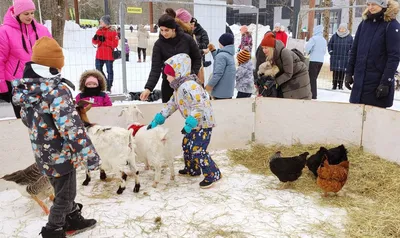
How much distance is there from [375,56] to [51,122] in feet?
12.4

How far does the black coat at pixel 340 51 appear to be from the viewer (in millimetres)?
9539

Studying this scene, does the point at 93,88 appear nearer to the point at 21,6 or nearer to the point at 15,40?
the point at 15,40

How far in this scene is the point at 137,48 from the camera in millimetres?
12562

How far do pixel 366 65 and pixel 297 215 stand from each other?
2.23 metres

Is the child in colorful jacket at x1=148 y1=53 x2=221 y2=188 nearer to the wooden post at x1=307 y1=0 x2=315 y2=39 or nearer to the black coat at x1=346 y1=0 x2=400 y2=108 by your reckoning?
the black coat at x1=346 y1=0 x2=400 y2=108

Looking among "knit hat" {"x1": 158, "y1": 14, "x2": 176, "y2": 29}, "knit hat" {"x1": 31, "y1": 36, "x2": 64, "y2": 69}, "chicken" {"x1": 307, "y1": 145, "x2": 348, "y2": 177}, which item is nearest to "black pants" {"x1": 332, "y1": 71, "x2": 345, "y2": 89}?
"chicken" {"x1": 307, "y1": 145, "x2": 348, "y2": 177}

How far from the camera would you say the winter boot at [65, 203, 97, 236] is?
317 centimetres

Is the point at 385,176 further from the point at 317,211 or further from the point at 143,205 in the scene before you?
the point at 143,205

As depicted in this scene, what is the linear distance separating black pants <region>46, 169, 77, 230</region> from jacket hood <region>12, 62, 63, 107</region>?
0.63 m

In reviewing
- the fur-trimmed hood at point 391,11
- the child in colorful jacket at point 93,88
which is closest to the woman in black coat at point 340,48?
the fur-trimmed hood at point 391,11

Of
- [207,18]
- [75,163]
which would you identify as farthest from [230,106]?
[207,18]

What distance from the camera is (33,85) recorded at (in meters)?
2.62

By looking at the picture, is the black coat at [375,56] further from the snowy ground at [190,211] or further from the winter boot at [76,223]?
the winter boot at [76,223]

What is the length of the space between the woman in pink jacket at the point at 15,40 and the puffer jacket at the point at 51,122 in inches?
72.7
